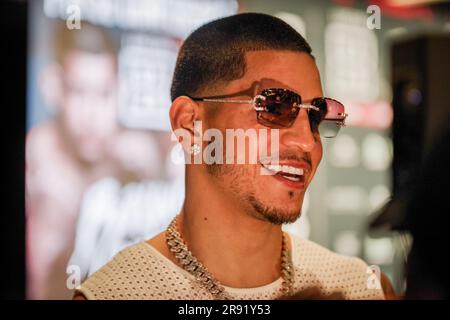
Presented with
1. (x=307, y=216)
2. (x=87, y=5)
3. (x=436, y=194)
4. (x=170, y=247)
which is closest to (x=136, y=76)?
(x=87, y=5)

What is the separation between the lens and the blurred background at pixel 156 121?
1677 mm

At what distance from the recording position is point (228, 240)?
4.91ft

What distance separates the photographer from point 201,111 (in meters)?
1.48

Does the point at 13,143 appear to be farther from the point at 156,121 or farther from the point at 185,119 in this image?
the point at 185,119

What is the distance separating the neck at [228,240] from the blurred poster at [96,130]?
139 millimetres

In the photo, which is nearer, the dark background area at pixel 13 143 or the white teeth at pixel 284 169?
the white teeth at pixel 284 169

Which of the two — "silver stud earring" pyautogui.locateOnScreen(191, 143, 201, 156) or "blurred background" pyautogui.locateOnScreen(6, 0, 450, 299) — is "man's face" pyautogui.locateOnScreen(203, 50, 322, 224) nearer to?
"silver stud earring" pyautogui.locateOnScreen(191, 143, 201, 156)

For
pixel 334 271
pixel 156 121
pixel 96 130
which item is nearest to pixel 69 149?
pixel 96 130

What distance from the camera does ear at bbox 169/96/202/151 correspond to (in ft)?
4.89

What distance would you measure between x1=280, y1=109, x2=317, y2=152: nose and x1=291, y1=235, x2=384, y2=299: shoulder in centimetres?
27

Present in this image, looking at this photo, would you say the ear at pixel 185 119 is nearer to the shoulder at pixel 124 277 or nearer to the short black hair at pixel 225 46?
the short black hair at pixel 225 46

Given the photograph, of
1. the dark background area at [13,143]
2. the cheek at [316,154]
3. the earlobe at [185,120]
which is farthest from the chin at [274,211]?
the dark background area at [13,143]

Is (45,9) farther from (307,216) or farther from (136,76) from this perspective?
(307,216)

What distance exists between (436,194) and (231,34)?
795mm
